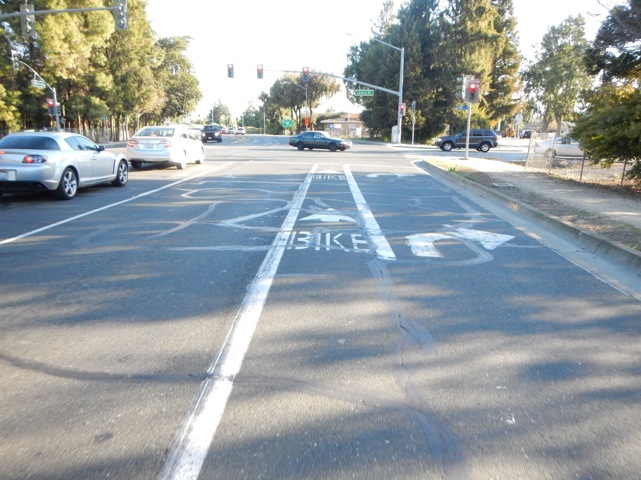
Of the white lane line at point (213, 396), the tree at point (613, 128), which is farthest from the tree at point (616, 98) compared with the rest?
the white lane line at point (213, 396)

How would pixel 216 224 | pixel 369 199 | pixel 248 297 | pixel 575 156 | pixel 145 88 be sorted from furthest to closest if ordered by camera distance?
pixel 145 88 → pixel 575 156 → pixel 369 199 → pixel 216 224 → pixel 248 297

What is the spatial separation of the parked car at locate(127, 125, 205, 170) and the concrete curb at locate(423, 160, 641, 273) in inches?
421

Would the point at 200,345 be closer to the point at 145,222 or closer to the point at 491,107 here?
the point at 145,222

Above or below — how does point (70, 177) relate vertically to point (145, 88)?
below

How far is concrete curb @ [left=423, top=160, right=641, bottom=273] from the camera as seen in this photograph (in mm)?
7281

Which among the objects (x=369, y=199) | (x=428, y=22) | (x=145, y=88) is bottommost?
(x=369, y=199)

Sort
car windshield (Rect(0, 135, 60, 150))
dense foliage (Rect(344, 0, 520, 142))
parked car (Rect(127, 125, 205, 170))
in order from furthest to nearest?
dense foliage (Rect(344, 0, 520, 142)) < parked car (Rect(127, 125, 205, 170)) < car windshield (Rect(0, 135, 60, 150))

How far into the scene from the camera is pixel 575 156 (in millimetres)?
31688

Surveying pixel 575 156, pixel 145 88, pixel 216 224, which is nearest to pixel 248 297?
pixel 216 224

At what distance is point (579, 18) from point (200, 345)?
6982cm

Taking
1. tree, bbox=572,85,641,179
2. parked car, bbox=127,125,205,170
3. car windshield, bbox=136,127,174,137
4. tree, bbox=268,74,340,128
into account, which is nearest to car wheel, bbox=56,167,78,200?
parked car, bbox=127,125,205,170

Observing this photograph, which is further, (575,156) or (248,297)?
(575,156)

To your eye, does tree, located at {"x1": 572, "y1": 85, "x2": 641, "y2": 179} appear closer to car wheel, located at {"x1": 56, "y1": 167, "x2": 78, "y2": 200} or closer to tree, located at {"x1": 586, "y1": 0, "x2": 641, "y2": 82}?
tree, located at {"x1": 586, "y1": 0, "x2": 641, "y2": 82}

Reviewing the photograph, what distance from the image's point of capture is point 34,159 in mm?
11148
